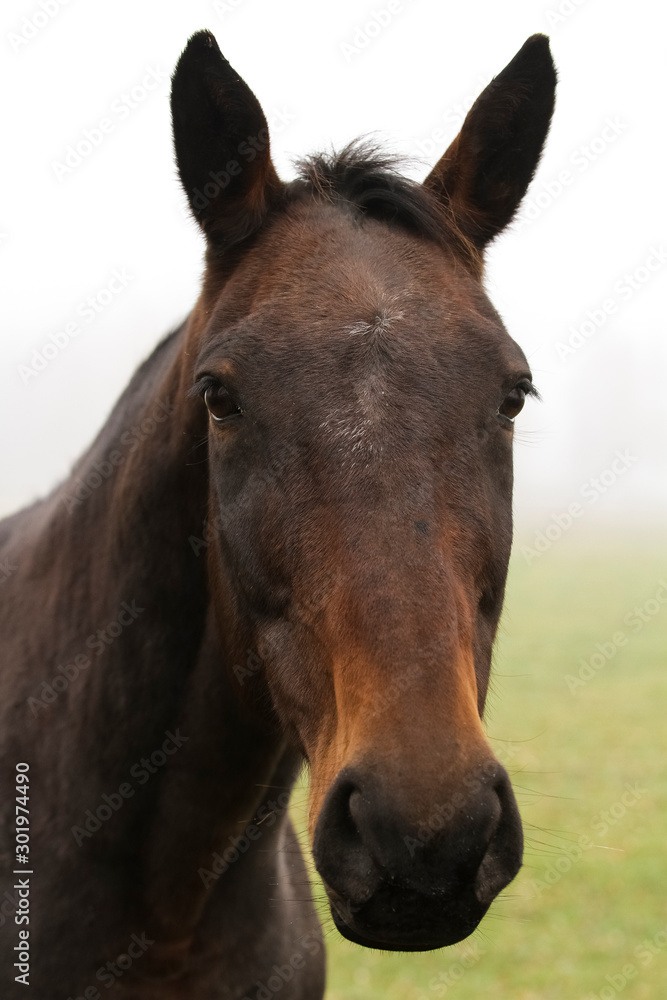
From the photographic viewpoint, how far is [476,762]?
1976 millimetres

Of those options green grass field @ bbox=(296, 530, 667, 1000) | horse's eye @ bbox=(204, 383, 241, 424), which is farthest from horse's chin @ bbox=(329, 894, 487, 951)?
horse's eye @ bbox=(204, 383, 241, 424)

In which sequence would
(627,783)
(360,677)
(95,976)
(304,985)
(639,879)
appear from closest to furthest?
(360,677)
(95,976)
(304,985)
(639,879)
(627,783)

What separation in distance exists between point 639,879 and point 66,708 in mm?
9555

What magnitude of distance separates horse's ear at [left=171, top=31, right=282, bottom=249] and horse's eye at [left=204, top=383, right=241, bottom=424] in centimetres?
75

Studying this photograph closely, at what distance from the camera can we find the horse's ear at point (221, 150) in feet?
10.0

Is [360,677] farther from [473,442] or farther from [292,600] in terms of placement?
[473,442]

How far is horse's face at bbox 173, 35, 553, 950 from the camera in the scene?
1.99 metres

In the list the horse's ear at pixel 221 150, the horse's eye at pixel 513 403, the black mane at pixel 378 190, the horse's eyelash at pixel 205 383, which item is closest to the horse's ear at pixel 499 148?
the black mane at pixel 378 190

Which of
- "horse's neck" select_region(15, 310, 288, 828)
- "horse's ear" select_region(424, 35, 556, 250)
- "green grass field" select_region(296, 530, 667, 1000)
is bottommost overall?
"green grass field" select_region(296, 530, 667, 1000)

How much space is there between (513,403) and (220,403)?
97 centimetres

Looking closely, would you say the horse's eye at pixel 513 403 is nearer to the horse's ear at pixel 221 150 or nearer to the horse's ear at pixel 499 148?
the horse's ear at pixel 499 148

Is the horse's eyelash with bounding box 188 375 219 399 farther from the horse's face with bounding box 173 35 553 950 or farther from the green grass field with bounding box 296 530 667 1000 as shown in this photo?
the green grass field with bounding box 296 530 667 1000

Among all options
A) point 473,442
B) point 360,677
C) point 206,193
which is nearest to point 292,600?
point 360,677

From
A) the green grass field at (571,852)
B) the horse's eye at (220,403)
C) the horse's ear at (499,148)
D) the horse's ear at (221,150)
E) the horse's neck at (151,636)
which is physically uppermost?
the horse's ear at (499,148)
